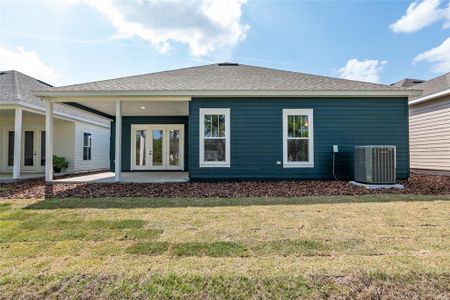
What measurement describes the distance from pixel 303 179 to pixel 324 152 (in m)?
1.09

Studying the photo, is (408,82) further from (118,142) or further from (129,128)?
(118,142)

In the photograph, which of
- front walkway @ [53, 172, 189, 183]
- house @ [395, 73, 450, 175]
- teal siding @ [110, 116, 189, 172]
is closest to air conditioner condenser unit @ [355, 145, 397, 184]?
house @ [395, 73, 450, 175]

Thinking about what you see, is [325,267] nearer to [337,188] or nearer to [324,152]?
[337,188]

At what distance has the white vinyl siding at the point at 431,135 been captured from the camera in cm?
955

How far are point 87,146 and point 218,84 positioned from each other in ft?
29.3

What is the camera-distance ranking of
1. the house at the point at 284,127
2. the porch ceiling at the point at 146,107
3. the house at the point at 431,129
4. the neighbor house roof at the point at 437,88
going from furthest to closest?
the house at the point at 431,129 < the neighbor house roof at the point at 437,88 < the porch ceiling at the point at 146,107 < the house at the point at 284,127

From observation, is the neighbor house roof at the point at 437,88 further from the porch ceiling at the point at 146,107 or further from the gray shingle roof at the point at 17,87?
the gray shingle roof at the point at 17,87

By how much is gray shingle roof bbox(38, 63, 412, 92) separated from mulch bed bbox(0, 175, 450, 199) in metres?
2.90

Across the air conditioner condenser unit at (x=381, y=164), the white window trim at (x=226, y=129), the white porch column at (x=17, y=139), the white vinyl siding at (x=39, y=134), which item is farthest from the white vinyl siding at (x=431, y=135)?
the white vinyl siding at (x=39, y=134)

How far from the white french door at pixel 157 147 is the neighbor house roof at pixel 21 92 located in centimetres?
261

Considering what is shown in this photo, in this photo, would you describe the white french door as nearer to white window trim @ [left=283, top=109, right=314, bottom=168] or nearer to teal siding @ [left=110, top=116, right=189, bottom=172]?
teal siding @ [left=110, top=116, right=189, bottom=172]

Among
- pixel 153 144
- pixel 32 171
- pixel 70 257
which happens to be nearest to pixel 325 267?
pixel 70 257

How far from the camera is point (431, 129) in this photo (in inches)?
401

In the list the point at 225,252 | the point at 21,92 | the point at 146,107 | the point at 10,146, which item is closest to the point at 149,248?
the point at 225,252
